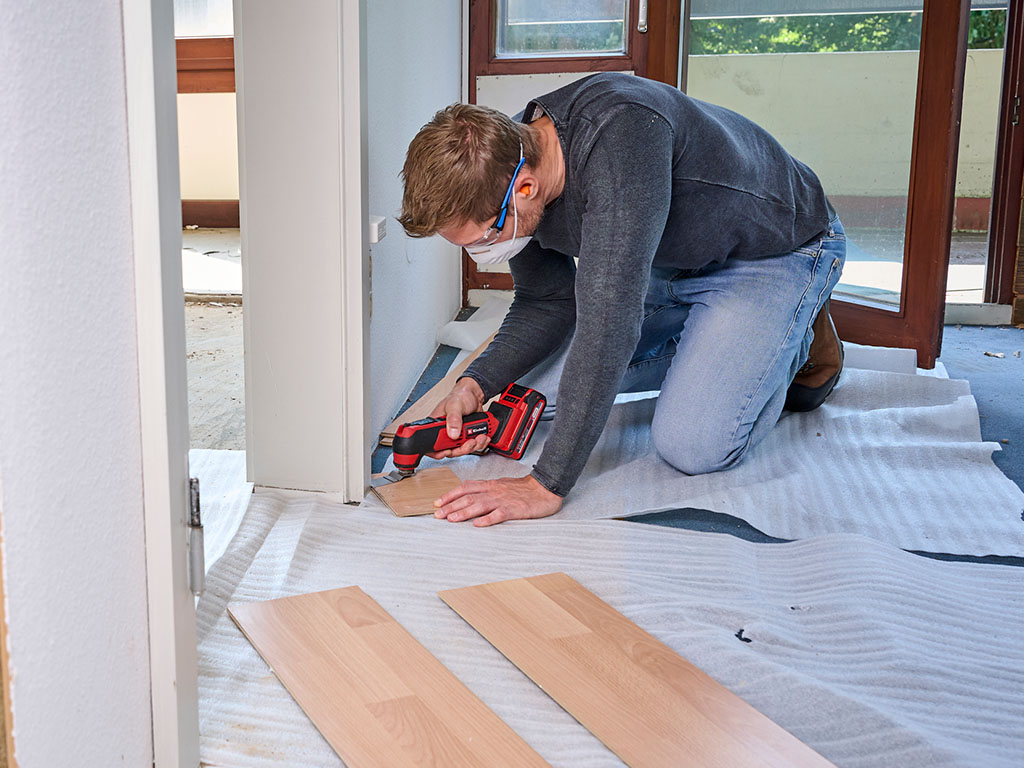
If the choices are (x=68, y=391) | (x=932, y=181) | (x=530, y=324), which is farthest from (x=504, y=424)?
(x=932, y=181)

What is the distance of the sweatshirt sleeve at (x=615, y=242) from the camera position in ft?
5.63

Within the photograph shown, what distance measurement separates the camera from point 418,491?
6.80 feet

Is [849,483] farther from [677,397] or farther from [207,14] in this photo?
[207,14]

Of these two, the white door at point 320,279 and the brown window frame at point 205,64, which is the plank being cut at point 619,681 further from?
the brown window frame at point 205,64

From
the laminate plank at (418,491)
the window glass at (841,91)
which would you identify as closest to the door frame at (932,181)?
the window glass at (841,91)

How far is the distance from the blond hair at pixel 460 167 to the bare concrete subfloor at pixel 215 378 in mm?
873

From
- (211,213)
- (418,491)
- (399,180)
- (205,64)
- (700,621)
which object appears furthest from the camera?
(211,213)

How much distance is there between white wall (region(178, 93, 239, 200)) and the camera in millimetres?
6055

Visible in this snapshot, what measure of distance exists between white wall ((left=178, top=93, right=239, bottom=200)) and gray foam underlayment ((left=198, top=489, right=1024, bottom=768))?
15.2 feet

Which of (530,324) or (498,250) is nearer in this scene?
(498,250)

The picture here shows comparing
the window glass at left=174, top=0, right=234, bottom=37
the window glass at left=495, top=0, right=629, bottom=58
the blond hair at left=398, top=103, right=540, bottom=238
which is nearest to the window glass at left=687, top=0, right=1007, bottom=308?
the window glass at left=495, top=0, right=629, bottom=58

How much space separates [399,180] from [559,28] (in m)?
1.65

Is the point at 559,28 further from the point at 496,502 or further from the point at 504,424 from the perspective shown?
the point at 496,502

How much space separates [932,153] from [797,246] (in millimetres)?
1174
